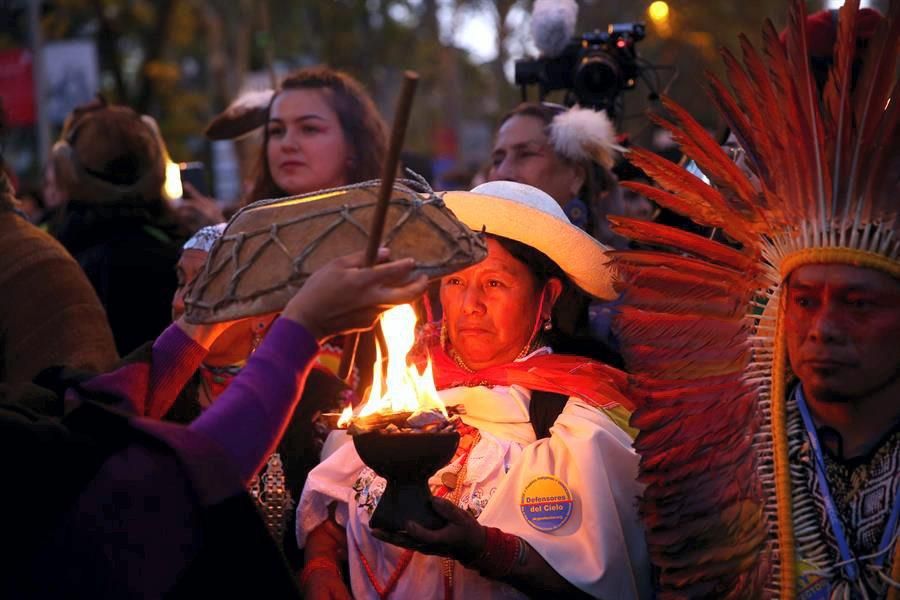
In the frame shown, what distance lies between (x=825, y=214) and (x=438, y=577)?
55.5 inches

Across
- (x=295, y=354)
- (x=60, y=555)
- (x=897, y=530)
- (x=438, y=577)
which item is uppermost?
(x=295, y=354)

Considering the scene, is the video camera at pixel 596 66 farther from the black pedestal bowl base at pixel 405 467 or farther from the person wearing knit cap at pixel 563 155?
the black pedestal bowl base at pixel 405 467

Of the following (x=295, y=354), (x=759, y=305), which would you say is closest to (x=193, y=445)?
(x=295, y=354)

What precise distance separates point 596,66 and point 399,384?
9.17 ft

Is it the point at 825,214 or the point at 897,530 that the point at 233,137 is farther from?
the point at 897,530

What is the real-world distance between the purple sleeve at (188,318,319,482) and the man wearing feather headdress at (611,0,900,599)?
3.71ft

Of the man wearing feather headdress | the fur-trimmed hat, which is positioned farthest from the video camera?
the man wearing feather headdress

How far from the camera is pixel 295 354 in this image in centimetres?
218

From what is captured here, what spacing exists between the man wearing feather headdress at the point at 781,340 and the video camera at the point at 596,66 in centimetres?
217

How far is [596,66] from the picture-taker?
5.15 metres

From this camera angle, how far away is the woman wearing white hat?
298cm

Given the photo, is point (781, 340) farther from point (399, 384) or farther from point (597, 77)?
point (597, 77)

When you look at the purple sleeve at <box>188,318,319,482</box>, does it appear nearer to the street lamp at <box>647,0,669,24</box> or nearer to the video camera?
the video camera

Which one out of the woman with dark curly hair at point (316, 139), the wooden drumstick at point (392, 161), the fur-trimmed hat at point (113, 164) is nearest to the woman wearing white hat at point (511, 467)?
the wooden drumstick at point (392, 161)
